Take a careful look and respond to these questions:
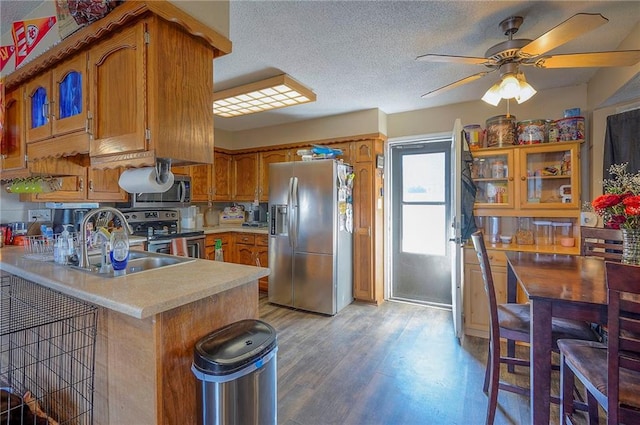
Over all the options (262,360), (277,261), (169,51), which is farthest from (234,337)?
(277,261)

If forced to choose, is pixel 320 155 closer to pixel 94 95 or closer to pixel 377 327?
pixel 377 327

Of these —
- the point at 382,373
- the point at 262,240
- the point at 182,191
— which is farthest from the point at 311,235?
the point at 182,191

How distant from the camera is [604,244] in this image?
2176 mm

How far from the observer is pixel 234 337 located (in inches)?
51.0

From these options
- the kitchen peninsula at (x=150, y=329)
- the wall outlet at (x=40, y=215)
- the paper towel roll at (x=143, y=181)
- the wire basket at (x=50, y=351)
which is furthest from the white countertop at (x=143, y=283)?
the wall outlet at (x=40, y=215)

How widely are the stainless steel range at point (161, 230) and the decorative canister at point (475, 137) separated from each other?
333 centimetres

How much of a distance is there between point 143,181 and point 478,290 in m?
2.89

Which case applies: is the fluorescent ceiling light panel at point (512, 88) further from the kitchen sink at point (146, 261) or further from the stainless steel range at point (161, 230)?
the stainless steel range at point (161, 230)

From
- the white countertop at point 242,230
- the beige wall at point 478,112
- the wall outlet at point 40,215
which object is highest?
the beige wall at point 478,112

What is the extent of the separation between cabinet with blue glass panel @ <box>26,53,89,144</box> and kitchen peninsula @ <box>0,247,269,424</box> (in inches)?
34.7

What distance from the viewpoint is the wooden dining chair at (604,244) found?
2.06m

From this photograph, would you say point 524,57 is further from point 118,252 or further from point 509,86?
point 118,252

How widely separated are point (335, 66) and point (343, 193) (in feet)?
4.77

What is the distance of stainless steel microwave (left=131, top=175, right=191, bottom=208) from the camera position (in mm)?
3471
